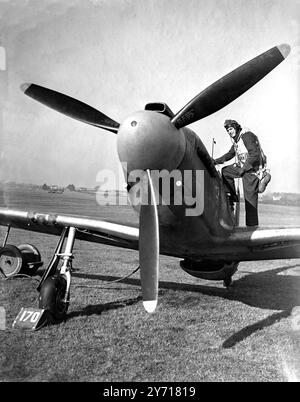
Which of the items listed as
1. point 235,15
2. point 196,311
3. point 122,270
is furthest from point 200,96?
point 122,270

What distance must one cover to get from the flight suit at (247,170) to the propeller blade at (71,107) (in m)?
2.36

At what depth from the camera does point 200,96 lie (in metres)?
4.21

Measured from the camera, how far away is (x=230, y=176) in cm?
631

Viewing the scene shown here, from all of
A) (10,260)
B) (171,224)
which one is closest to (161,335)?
(171,224)

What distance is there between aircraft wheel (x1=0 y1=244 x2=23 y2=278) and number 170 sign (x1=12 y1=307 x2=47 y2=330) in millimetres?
2780

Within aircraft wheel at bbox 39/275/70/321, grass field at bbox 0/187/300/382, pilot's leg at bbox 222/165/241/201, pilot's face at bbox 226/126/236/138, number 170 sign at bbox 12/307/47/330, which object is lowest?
grass field at bbox 0/187/300/382

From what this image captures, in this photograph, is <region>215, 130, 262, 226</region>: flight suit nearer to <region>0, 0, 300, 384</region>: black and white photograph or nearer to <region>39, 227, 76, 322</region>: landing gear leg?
<region>0, 0, 300, 384</region>: black and white photograph

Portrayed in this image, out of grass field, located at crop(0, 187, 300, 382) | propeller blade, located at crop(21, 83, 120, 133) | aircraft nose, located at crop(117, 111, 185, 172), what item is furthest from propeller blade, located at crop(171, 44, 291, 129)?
grass field, located at crop(0, 187, 300, 382)

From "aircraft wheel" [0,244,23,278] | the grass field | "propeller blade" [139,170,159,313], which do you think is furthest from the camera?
"aircraft wheel" [0,244,23,278]

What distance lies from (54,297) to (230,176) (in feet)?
10.8

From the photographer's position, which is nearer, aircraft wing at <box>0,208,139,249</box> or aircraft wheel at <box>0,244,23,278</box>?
aircraft wing at <box>0,208,139,249</box>

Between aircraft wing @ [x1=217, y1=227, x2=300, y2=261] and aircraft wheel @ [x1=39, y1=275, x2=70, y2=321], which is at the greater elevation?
aircraft wing @ [x1=217, y1=227, x2=300, y2=261]

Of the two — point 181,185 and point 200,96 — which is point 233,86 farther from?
point 181,185

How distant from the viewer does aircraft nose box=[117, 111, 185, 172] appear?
368cm
